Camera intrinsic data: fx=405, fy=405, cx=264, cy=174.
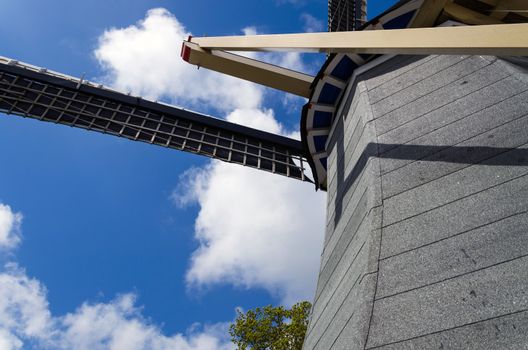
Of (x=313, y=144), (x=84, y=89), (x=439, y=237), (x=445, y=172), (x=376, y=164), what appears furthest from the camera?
(x=84, y=89)

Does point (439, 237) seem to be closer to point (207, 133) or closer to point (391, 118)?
point (391, 118)

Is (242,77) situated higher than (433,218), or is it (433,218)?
(242,77)

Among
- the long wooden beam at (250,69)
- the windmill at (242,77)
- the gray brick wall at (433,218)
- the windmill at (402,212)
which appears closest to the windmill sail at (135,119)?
the windmill at (242,77)

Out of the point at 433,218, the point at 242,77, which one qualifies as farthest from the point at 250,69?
the point at 433,218

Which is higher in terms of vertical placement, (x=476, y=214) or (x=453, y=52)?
(x=453, y=52)

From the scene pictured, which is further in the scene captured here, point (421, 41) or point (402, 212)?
point (402, 212)

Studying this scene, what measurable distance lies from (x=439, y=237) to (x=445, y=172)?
1324mm

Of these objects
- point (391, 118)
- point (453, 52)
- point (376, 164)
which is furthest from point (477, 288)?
point (391, 118)

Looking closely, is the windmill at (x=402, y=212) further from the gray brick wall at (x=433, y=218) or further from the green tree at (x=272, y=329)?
the green tree at (x=272, y=329)

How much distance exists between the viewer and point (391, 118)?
8.33 metres

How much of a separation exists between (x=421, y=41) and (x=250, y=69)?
28.5ft

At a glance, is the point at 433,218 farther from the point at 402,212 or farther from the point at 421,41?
the point at 421,41

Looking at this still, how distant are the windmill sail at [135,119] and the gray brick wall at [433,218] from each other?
8.93 m

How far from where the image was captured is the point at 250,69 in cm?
1315
